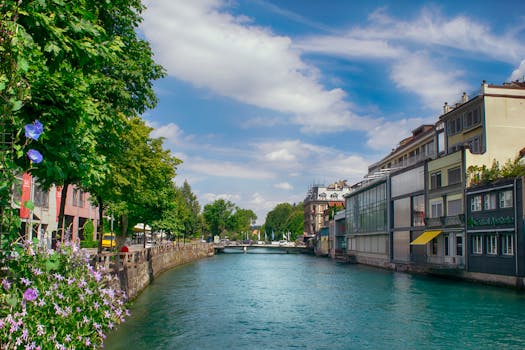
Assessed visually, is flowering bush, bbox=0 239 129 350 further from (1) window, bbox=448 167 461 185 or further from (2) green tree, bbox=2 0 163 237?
(1) window, bbox=448 167 461 185

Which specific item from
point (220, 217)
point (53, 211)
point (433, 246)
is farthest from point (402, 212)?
point (220, 217)

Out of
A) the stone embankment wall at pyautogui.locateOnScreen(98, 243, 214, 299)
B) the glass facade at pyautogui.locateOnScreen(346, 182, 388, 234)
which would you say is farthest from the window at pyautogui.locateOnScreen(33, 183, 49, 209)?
the glass facade at pyautogui.locateOnScreen(346, 182, 388, 234)

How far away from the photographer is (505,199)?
4006cm

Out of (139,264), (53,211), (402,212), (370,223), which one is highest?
(402,212)

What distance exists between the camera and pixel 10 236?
24.9 feet

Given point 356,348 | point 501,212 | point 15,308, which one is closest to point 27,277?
point 15,308

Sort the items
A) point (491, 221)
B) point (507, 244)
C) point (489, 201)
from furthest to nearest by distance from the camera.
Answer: point (489, 201) → point (491, 221) → point (507, 244)

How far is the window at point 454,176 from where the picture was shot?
159ft

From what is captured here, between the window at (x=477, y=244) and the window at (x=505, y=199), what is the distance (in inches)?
181

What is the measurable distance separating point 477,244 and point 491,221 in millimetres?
3400

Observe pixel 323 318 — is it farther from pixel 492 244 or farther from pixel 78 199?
pixel 78 199

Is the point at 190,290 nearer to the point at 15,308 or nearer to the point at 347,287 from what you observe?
the point at 347,287

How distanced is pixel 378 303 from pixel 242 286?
13700 millimetres

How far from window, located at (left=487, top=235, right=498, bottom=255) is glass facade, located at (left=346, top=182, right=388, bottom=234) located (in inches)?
959
